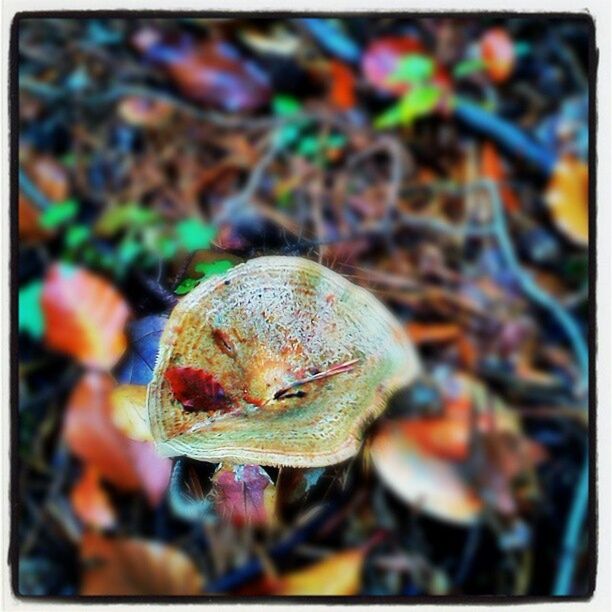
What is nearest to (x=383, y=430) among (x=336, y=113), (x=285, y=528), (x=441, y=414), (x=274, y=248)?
(x=441, y=414)

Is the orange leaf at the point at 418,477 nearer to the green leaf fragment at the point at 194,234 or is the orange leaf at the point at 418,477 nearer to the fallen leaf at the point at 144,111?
the green leaf fragment at the point at 194,234

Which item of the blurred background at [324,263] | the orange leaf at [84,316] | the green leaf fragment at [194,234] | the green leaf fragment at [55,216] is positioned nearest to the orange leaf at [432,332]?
the blurred background at [324,263]

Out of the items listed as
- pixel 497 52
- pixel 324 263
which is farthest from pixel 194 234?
pixel 497 52

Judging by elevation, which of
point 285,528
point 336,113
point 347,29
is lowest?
point 285,528

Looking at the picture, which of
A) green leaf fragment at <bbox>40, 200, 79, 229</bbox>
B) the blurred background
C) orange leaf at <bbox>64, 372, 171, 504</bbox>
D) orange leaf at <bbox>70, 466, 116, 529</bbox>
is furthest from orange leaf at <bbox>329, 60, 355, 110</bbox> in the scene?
orange leaf at <bbox>70, 466, 116, 529</bbox>

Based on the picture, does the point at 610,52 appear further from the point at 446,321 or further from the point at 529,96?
the point at 446,321

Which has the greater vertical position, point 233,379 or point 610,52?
point 610,52
